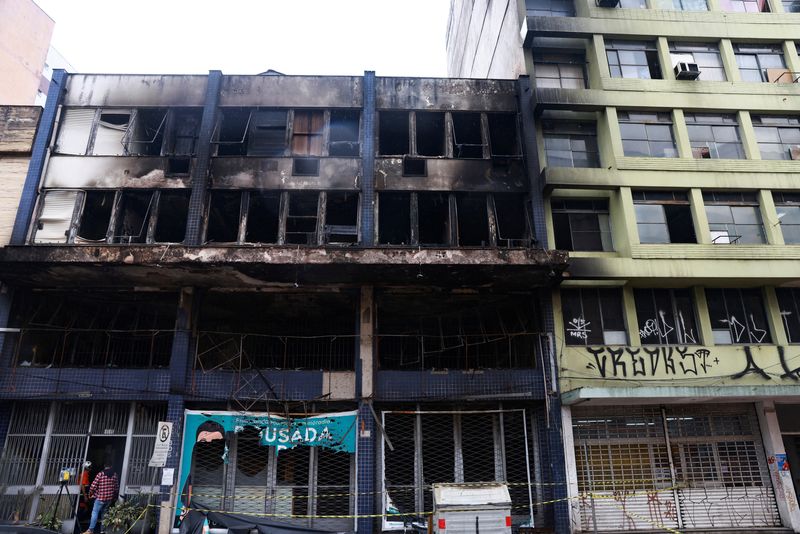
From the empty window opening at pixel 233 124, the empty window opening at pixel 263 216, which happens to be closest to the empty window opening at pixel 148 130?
the empty window opening at pixel 233 124

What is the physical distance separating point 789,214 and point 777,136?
2734mm

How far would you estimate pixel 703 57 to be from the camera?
17500 millimetres

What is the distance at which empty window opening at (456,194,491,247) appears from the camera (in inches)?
631

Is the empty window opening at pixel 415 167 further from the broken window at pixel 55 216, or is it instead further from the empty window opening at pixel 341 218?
the broken window at pixel 55 216

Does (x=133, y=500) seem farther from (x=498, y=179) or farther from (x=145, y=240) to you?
(x=498, y=179)

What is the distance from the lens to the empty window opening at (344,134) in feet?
52.9

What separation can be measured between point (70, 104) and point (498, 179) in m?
13.5

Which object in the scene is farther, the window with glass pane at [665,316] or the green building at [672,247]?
the window with glass pane at [665,316]

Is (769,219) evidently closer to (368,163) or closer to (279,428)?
(368,163)

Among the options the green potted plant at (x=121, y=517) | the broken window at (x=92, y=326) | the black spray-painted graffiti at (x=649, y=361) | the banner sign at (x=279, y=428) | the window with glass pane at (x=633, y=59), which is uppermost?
the window with glass pane at (x=633, y=59)

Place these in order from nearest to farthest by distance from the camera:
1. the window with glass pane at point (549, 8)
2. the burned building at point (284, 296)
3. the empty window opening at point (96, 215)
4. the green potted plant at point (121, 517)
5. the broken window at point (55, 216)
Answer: the green potted plant at point (121, 517), the burned building at point (284, 296), the broken window at point (55, 216), the empty window opening at point (96, 215), the window with glass pane at point (549, 8)

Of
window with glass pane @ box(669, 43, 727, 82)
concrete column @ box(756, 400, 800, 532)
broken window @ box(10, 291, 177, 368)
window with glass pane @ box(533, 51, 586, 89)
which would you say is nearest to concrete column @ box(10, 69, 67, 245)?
broken window @ box(10, 291, 177, 368)

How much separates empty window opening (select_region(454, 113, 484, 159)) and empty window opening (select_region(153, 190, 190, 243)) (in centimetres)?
853

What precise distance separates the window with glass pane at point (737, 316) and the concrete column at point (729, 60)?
7168mm
